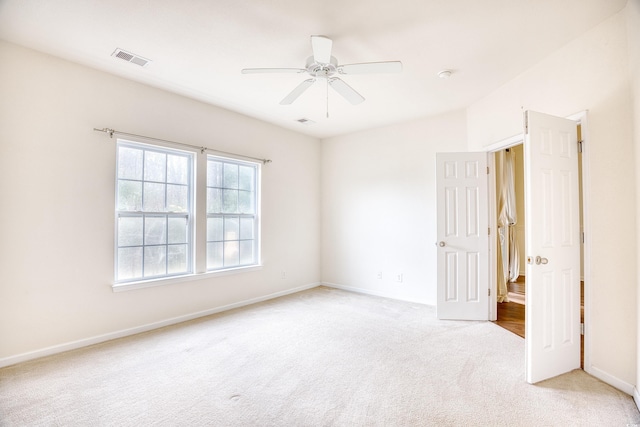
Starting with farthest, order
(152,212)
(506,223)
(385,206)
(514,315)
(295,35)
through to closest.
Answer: (506,223) < (385,206) < (514,315) < (152,212) < (295,35)

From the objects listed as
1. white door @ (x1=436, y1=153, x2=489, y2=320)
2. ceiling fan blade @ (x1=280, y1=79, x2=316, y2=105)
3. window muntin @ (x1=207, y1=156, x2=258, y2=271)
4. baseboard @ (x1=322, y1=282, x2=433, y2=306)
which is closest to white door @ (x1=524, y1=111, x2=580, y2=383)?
white door @ (x1=436, y1=153, x2=489, y2=320)

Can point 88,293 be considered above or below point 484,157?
below

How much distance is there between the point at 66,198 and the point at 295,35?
263 centimetres

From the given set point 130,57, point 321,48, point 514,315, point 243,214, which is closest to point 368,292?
point 514,315

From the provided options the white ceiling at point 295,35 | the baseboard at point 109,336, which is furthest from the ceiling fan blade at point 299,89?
the baseboard at point 109,336

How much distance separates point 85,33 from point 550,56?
4.08 meters

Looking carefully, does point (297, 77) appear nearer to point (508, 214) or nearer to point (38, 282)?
point (38, 282)

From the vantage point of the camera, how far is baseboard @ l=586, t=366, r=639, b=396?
6.93ft

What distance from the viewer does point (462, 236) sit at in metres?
3.82

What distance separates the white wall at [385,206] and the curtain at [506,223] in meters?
1.06

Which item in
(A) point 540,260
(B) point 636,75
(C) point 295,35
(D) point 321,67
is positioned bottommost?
(A) point 540,260

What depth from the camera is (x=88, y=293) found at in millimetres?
3010

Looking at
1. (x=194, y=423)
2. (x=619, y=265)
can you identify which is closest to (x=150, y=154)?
(x=194, y=423)

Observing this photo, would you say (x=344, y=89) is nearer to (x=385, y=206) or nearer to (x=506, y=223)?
(x=385, y=206)
